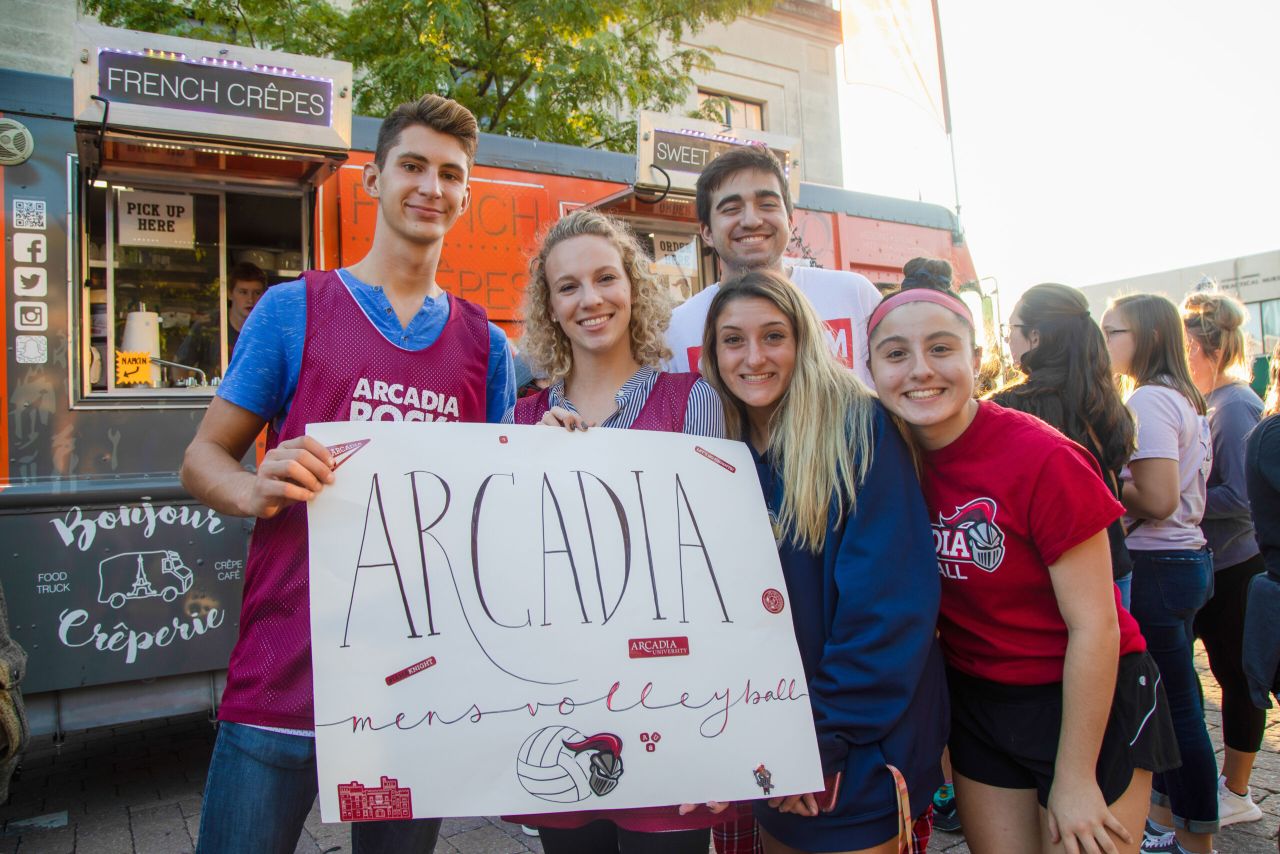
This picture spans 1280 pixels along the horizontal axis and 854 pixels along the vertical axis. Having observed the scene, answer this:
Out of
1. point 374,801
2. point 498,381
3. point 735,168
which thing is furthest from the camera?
point 735,168

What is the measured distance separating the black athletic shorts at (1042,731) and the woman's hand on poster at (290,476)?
1.41 metres

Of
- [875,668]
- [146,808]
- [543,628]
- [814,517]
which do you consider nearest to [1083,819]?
[875,668]

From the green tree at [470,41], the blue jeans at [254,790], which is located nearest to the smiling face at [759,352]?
the blue jeans at [254,790]

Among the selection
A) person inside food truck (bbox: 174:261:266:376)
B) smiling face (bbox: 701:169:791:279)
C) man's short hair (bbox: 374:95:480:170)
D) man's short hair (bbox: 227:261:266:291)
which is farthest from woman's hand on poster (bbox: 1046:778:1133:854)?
man's short hair (bbox: 227:261:266:291)

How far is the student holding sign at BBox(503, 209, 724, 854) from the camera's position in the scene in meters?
1.80

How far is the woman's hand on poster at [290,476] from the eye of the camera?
1549 millimetres

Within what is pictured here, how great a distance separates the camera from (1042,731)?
1.72 m

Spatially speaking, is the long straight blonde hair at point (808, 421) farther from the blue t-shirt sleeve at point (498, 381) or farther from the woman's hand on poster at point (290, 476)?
the woman's hand on poster at point (290, 476)

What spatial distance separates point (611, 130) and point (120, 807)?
8.32 metres

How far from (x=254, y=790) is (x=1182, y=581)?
10.2 feet

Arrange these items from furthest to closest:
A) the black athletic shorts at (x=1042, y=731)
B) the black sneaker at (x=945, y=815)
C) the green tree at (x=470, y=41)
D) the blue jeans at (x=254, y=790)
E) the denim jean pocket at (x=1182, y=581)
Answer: the green tree at (x=470, y=41) < the black sneaker at (x=945, y=815) < the denim jean pocket at (x=1182, y=581) < the black athletic shorts at (x=1042, y=731) < the blue jeans at (x=254, y=790)

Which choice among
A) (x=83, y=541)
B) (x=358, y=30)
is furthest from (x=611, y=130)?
(x=83, y=541)

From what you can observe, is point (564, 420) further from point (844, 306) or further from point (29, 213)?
point (29, 213)

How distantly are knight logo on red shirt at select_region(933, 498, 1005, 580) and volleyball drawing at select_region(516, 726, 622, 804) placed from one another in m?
0.77
